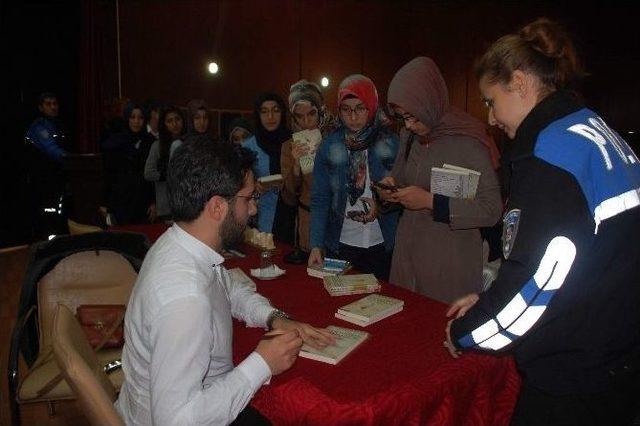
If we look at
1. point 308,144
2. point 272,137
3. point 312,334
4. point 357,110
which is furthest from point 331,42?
point 312,334

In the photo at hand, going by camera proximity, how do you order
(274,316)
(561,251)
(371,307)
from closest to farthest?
(561,251)
(274,316)
(371,307)

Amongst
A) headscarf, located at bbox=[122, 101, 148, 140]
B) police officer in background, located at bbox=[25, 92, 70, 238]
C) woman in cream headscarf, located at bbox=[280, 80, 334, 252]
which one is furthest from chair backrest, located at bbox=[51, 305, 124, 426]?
police officer in background, located at bbox=[25, 92, 70, 238]

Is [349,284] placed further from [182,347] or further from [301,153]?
[301,153]

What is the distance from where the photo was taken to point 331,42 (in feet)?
30.0

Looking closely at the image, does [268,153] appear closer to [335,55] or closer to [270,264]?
[270,264]

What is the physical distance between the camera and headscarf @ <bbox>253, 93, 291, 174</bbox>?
12.5 ft

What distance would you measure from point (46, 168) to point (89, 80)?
1.46 meters

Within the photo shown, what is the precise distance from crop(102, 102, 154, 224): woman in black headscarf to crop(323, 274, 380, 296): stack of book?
3.29 meters

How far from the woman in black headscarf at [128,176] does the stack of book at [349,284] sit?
10.8 feet

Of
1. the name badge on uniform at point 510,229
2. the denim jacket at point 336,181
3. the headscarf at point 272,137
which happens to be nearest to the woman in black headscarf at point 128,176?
the headscarf at point 272,137

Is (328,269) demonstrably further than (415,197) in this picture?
Yes

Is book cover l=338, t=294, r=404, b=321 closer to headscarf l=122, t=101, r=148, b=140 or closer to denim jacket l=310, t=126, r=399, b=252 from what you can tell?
denim jacket l=310, t=126, r=399, b=252

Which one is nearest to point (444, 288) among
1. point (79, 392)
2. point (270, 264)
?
point (270, 264)

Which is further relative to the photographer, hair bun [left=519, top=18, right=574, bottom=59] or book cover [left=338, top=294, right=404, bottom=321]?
book cover [left=338, top=294, right=404, bottom=321]
